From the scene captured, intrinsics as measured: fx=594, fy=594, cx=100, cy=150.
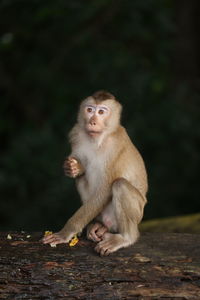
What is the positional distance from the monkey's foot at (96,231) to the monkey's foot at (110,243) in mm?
123

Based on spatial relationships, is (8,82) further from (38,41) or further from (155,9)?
(155,9)

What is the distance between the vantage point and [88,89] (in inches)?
515

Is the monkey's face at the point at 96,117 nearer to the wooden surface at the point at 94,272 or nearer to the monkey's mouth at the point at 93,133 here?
the monkey's mouth at the point at 93,133

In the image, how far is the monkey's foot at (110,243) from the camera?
19.5 ft

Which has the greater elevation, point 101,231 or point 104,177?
point 104,177

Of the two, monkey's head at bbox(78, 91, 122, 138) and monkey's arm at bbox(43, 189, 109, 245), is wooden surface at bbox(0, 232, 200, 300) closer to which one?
monkey's arm at bbox(43, 189, 109, 245)

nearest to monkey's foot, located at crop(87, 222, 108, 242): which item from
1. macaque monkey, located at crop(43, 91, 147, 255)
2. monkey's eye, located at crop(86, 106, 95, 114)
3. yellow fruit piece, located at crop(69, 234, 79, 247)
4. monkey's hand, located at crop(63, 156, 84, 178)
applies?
macaque monkey, located at crop(43, 91, 147, 255)

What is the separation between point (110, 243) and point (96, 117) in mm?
1426

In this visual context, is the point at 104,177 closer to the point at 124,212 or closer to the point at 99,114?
the point at 124,212

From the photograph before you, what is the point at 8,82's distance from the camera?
13734 millimetres

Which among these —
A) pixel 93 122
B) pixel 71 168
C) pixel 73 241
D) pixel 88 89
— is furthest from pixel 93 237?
pixel 88 89

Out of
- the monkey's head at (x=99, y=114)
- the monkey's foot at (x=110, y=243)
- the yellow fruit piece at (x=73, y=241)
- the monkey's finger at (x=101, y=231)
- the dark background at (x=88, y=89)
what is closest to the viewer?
the monkey's foot at (x=110, y=243)

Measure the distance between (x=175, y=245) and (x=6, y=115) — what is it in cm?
863

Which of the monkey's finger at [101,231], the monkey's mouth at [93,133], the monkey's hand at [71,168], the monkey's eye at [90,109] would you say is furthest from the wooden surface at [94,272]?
the monkey's eye at [90,109]
